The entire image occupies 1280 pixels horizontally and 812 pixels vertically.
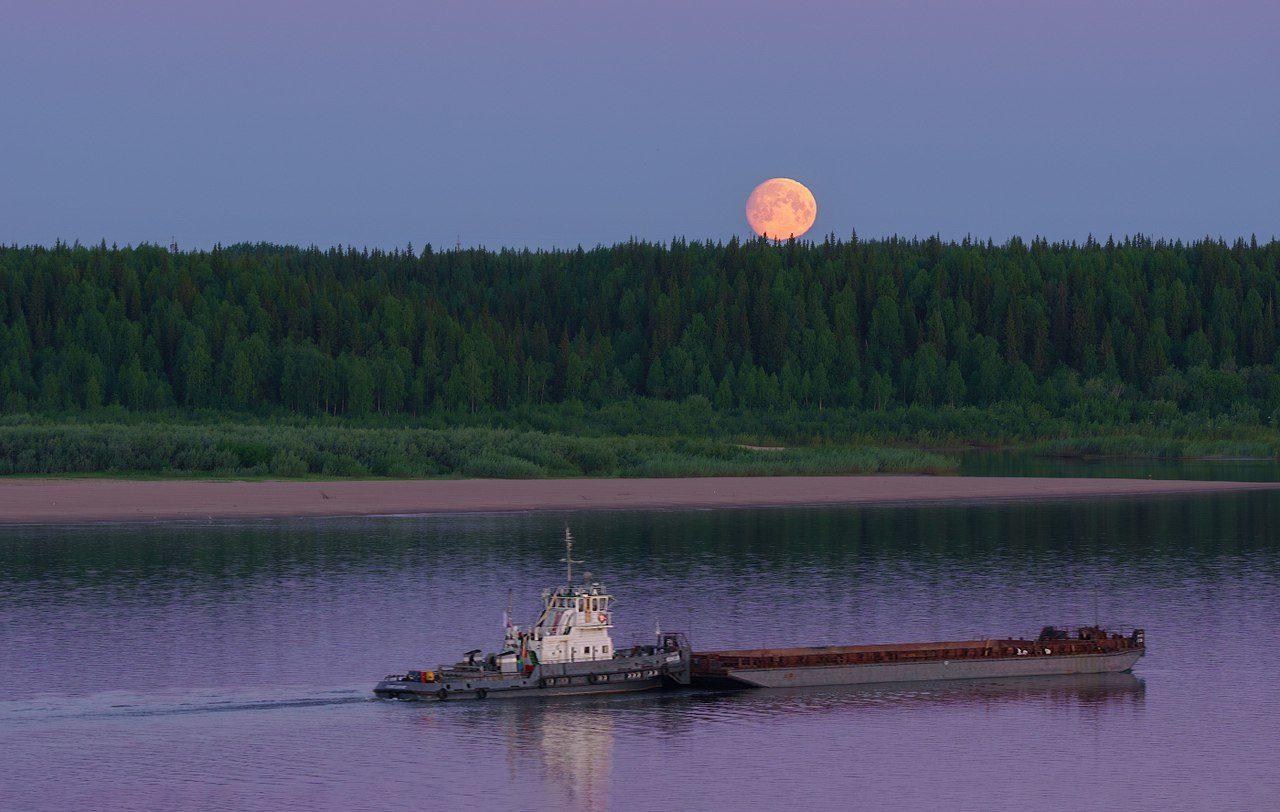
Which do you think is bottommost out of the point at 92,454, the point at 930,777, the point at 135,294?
the point at 930,777

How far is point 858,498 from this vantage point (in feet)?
334

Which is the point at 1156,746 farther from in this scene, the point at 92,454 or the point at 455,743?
the point at 92,454

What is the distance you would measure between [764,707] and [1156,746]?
32.1ft

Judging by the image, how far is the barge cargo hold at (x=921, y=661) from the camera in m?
45.3

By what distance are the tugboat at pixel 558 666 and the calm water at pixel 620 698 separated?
0.65 metres

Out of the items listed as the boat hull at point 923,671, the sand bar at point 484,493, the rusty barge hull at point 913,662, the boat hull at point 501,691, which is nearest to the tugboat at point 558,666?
the boat hull at point 501,691

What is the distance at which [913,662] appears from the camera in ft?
152

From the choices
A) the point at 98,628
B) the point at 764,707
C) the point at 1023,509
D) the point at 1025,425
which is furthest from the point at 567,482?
the point at 1025,425

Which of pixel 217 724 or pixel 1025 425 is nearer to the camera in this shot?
pixel 217 724

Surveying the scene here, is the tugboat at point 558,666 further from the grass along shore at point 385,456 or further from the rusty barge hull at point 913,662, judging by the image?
A: the grass along shore at point 385,456

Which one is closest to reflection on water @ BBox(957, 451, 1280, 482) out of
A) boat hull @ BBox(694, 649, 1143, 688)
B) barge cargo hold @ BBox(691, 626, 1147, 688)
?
barge cargo hold @ BBox(691, 626, 1147, 688)

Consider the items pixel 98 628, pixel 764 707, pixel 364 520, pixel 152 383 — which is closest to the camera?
pixel 764 707

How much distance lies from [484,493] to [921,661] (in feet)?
184

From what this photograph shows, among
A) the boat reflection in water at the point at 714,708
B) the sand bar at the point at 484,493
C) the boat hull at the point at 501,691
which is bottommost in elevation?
the boat reflection in water at the point at 714,708
